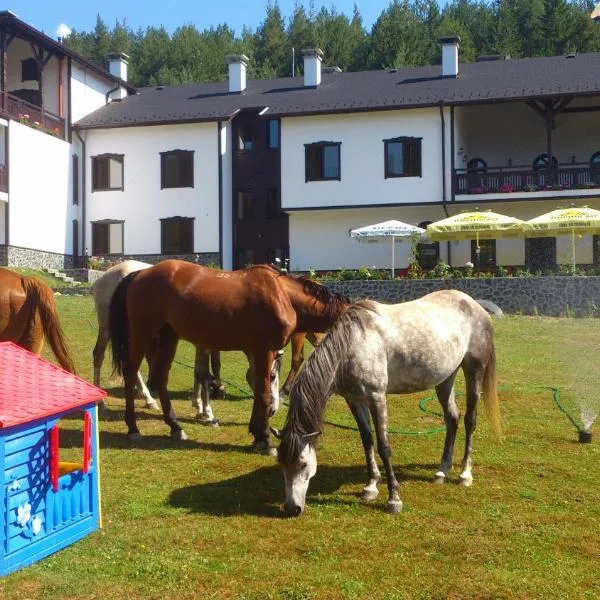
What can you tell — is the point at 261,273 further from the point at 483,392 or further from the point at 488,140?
the point at 488,140

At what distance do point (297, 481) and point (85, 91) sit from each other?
3744 cm

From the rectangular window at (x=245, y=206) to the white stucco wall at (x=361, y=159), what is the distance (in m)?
3.59

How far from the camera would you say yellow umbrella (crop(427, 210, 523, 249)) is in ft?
93.1

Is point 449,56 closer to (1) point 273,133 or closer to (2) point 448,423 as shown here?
(1) point 273,133

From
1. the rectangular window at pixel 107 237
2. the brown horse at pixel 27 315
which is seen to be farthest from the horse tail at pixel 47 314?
the rectangular window at pixel 107 237

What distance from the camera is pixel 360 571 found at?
18.7 feet

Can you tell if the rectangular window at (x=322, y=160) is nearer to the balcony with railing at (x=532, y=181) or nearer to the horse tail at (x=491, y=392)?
the balcony with railing at (x=532, y=181)

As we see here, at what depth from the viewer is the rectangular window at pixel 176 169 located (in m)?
38.5

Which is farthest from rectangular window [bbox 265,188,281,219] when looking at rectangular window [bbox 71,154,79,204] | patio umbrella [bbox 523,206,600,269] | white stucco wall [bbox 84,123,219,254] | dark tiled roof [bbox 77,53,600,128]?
patio umbrella [bbox 523,206,600,269]

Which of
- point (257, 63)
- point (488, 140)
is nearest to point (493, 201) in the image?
point (488, 140)

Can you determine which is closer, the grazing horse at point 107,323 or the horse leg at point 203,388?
the horse leg at point 203,388

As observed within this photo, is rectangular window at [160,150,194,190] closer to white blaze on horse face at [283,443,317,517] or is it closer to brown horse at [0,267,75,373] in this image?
brown horse at [0,267,75,373]

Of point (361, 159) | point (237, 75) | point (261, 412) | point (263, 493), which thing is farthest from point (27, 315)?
point (237, 75)

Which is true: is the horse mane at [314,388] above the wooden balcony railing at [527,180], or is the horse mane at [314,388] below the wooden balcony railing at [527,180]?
below
